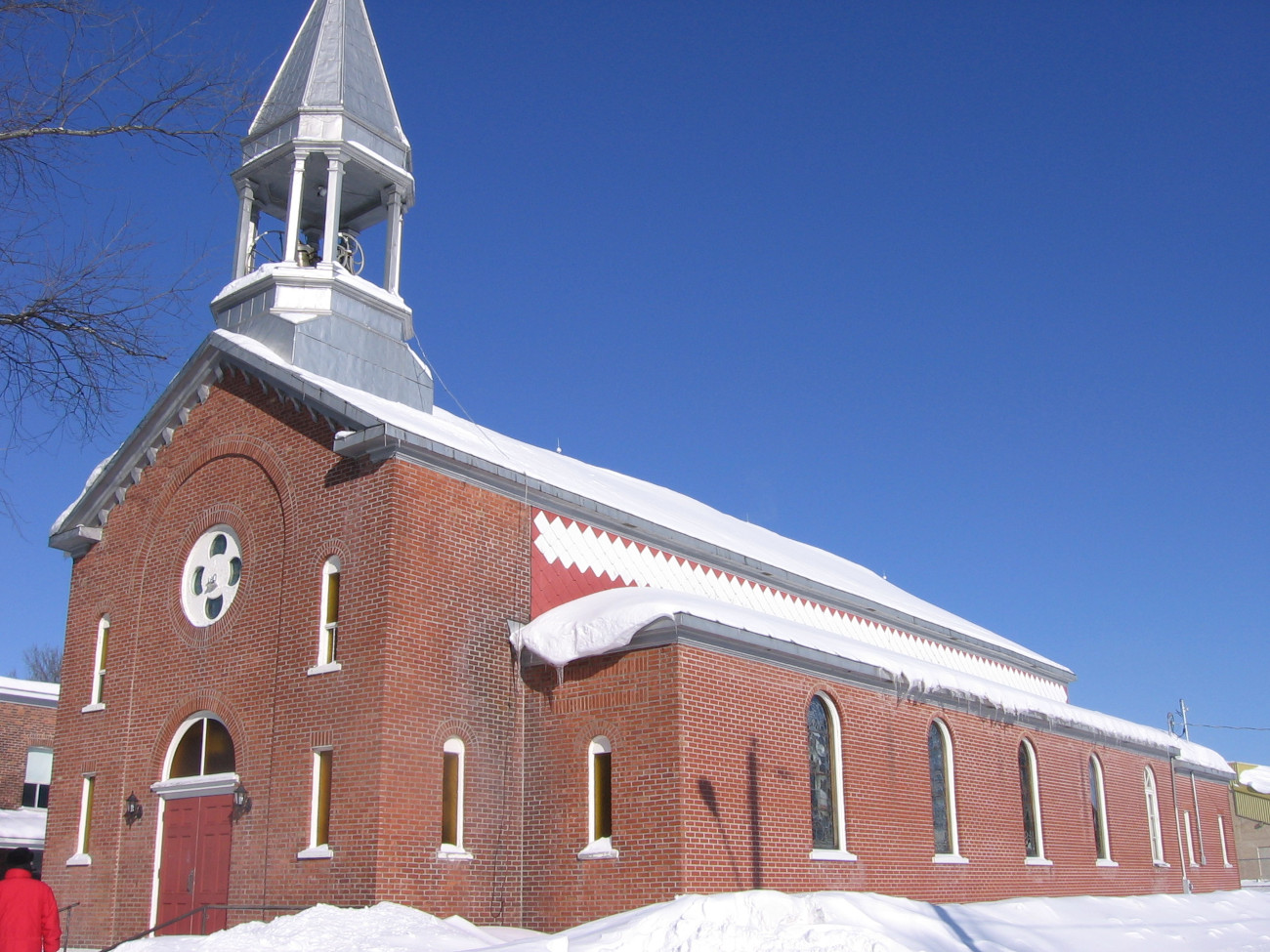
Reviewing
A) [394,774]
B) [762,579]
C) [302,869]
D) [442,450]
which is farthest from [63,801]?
[762,579]

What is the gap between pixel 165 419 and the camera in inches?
843

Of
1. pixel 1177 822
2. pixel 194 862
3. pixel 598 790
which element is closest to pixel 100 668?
pixel 194 862

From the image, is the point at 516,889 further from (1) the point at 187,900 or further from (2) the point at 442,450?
(2) the point at 442,450

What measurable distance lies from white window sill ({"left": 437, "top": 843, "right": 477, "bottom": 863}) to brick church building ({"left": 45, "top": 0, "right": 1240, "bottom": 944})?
37mm

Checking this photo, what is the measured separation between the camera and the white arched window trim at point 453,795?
17.1 m

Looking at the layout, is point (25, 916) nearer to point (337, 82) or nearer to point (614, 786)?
point (614, 786)

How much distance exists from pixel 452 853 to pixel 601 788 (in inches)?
87.0

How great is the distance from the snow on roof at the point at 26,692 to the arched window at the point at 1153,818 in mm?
27870

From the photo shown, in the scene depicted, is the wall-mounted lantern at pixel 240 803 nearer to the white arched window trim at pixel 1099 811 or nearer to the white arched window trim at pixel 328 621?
the white arched window trim at pixel 328 621

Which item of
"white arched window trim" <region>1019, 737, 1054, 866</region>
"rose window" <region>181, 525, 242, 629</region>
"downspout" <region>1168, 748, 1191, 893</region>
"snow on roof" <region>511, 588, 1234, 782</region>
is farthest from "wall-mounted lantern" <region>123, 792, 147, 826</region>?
"downspout" <region>1168, 748, 1191, 893</region>

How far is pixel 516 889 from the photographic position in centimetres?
1755

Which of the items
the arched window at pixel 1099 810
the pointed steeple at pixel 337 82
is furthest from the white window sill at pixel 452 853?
the arched window at pixel 1099 810

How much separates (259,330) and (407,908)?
408 inches

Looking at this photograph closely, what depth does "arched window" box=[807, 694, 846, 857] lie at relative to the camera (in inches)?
744
